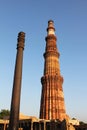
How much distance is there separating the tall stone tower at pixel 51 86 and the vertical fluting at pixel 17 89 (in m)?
21.6

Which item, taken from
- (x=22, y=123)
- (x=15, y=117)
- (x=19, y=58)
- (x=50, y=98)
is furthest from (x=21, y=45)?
(x=50, y=98)

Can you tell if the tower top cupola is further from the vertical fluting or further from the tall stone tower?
the vertical fluting

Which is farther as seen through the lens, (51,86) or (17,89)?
(51,86)

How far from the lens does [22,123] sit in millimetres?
31141

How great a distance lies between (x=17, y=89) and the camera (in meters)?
12.9

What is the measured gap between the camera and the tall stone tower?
34.3 m

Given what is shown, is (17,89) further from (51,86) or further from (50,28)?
(50,28)

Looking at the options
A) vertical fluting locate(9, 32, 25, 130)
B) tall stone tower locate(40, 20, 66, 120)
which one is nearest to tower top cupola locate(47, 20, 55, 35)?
tall stone tower locate(40, 20, 66, 120)

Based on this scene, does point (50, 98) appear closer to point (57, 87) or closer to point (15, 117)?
point (57, 87)

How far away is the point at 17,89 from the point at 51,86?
23594 mm

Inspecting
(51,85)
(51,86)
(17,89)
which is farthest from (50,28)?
(17,89)

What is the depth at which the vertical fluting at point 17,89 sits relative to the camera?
12236mm

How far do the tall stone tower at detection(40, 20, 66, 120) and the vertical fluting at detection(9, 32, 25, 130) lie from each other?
71.0 ft

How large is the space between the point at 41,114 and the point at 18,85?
910 inches
